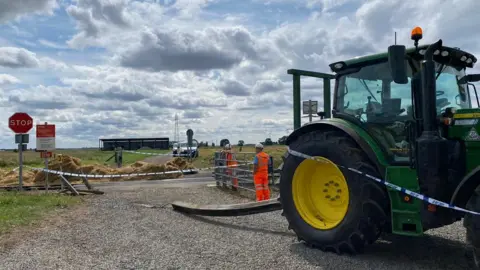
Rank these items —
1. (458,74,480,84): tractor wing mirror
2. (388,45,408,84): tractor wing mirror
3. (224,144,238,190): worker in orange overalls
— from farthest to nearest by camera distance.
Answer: (224,144,238,190): worker in orange overalls → (458,74,480,84): tractor wing mirror → (388,45,408,84): tractor wing mirror

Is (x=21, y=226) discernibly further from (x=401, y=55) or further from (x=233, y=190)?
(x=233, y=190)

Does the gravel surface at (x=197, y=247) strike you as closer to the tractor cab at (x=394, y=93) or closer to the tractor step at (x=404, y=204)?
the tractor step at (x=404, y=204)

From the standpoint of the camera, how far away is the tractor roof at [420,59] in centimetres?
614

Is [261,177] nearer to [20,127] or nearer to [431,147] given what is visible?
[431,147]

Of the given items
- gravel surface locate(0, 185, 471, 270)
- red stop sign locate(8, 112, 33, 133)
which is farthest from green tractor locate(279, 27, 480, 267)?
red stop sign locate(8, 112, 33, 133)

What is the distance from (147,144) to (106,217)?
5006 centimetres

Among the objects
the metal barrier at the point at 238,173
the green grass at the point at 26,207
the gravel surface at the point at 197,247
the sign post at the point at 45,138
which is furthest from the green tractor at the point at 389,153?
the sign post at the point at 45,138

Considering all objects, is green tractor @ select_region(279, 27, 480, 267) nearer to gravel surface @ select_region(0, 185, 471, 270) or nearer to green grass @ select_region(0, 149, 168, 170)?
gravel surface @ select_region(0, 185, 471, 270)

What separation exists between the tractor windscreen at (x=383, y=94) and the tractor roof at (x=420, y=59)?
0.08 meters

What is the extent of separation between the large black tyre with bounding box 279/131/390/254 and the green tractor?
1 centimetres

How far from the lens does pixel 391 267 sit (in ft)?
19.2

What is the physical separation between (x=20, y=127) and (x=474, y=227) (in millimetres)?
12954

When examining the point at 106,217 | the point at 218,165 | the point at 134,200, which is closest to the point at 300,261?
the point at 106,217

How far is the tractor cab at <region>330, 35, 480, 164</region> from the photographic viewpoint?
242 inches
